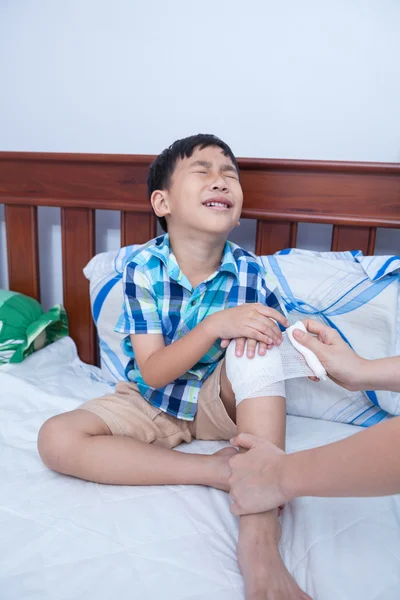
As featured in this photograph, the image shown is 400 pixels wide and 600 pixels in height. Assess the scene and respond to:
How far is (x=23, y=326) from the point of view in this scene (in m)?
1.27

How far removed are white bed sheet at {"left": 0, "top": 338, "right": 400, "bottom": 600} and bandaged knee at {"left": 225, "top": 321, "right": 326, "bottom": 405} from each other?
176mm

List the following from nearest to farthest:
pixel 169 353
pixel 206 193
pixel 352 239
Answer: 1. pixel 169 353
2. pixel 206 193
3. pixel 352 239

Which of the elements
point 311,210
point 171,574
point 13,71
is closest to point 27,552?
point 171,574

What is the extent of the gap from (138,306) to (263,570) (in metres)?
0.50

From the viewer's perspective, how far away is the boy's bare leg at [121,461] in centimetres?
78

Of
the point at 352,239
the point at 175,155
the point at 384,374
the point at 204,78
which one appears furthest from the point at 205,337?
the point at 204,78

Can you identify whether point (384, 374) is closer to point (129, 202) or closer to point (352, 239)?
point (352, 239)

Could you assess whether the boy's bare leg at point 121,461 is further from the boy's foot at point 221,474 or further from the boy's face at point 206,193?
the boy's face at point 206,193

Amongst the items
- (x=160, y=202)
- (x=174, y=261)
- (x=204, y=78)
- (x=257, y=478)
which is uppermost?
(x=204, y=78)

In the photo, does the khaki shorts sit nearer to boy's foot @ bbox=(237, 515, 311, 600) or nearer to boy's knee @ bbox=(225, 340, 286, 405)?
boy's knee @ bbox=(225, 340, 286, 405)

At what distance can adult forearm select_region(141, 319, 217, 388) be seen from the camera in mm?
807

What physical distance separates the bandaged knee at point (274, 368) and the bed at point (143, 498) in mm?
176

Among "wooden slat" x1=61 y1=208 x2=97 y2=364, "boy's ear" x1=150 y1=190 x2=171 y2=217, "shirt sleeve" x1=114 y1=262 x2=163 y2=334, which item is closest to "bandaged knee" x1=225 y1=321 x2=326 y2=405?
"shirt sleeve" x1=114 y1=262 x2=163 y2=334

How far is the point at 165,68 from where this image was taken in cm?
129
